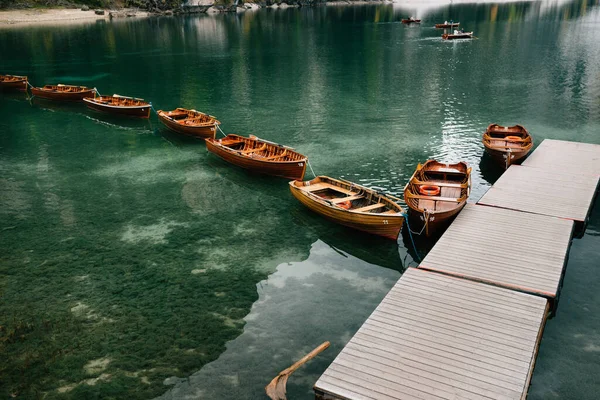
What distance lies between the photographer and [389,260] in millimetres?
23875

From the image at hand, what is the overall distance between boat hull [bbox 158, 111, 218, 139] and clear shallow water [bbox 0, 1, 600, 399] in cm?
109

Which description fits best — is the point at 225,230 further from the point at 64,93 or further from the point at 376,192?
the point at 64,93

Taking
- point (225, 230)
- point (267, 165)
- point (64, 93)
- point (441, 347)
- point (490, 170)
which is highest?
point (64, 93)

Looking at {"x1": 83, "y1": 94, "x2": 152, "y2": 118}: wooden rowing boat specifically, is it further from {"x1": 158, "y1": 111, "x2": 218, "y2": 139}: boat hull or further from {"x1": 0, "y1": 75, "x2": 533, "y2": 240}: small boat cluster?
{"x1": 0, "y1": 75, "x2": 533, "y2": 240}: small boat cluster

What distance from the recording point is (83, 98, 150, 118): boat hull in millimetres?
50200

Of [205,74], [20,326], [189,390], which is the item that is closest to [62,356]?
[20,326]

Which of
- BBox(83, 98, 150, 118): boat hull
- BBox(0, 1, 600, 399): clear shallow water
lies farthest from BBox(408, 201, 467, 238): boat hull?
BBox(83, 98, 150, 118): boat hull

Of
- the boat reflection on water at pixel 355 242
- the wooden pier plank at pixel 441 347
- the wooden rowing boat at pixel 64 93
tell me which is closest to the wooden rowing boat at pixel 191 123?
the boat reflection on water at pixel 355 242

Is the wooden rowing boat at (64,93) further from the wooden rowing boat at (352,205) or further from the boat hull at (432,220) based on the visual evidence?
the boat hull at (432,220)

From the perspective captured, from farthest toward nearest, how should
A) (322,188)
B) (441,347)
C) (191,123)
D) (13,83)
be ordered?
(13,83) → (191,123) → (322,188) → (441,347)

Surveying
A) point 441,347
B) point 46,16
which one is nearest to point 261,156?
point 441,347

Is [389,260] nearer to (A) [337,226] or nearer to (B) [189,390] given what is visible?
(A) [337,226]

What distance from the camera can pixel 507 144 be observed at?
1355 inches

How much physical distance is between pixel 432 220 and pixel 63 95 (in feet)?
168
